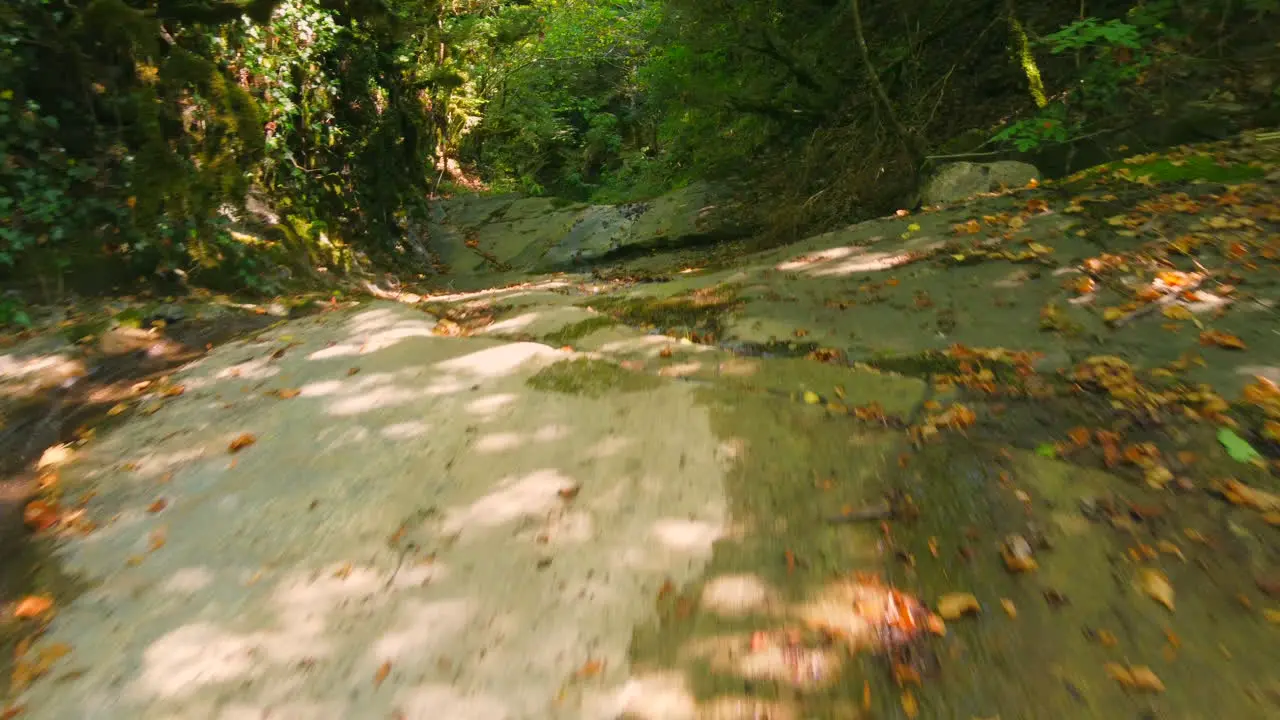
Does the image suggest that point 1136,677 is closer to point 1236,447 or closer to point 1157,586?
point 1157,586

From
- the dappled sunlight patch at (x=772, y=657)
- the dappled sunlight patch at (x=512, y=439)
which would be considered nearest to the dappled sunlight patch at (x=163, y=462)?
the dappled sunlight patch at (x=512, y=439)

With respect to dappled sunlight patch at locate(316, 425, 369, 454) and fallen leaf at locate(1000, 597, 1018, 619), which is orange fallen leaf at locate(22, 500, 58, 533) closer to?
dappled sunlight patch at locate(316, 425, 369, 454)

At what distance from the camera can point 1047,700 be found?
1767mm

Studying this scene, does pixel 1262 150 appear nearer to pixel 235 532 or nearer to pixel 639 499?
pixel 639 499

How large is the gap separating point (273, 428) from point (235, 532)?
34.6 inches

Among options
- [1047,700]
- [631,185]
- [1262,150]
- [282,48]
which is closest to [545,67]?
[631,185]

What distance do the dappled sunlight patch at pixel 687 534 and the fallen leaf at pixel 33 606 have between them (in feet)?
7.38

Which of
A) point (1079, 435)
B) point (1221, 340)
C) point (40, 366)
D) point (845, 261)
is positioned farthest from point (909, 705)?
point (40, 366)

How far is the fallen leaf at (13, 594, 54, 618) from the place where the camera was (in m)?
2.37

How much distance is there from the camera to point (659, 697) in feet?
6.09

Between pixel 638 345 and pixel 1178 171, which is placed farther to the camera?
pixel 1178 171

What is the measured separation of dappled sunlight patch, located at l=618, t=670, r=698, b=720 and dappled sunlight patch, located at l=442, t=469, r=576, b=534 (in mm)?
933

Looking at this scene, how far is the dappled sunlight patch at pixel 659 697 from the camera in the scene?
1.81m

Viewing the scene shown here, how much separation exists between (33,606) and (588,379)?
2515mm
